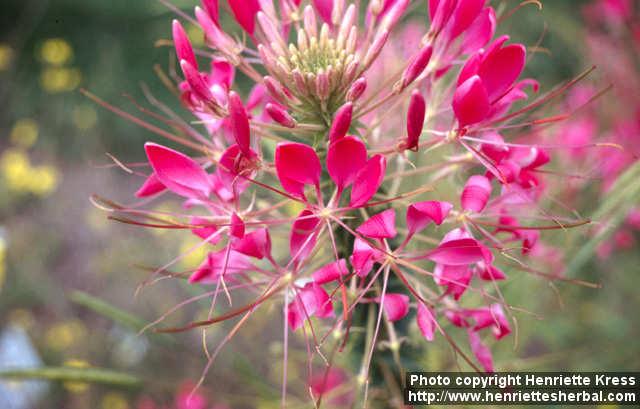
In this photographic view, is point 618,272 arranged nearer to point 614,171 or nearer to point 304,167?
point 614,171

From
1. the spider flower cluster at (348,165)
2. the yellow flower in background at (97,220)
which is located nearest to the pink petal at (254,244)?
the spider flower cluster at (348,165)

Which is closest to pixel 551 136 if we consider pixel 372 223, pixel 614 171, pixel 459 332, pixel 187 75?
pixel 614 171

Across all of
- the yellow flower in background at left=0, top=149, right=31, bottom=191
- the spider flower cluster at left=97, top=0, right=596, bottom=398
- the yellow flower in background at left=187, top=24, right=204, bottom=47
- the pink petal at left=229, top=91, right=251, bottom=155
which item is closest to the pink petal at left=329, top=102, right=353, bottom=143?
the spider flower cluster at left=97, top=0, right=596, bottom=398

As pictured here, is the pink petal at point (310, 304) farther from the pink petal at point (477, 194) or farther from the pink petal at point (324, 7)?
the pink petal at point (324, 7)

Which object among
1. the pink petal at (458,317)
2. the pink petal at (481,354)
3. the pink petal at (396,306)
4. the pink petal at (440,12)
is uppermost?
the pink petal at (440,12)

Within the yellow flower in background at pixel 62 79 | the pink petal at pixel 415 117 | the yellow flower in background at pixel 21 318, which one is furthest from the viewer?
the yellow flower in background at pixel 62 79

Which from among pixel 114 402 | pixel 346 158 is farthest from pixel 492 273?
pixel 114 402

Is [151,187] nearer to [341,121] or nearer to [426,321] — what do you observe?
[341,121]
